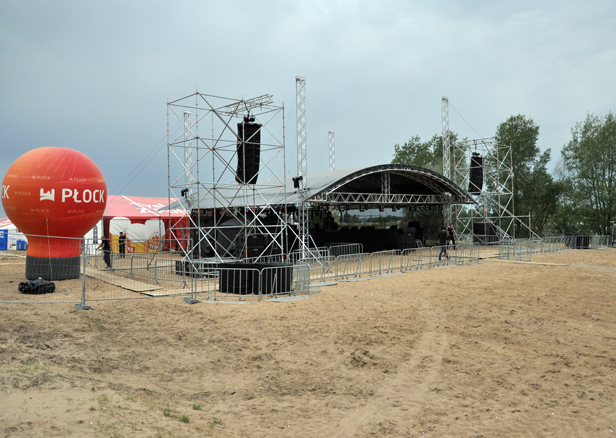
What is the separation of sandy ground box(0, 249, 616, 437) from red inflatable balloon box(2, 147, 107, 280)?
5.50m

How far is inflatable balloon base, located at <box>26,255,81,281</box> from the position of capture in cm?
1617

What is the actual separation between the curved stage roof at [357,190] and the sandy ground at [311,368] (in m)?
11.3

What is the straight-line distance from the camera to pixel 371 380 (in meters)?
7.24

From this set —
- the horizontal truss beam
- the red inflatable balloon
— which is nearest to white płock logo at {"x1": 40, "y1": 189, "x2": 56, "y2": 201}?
the red inflatable balloon

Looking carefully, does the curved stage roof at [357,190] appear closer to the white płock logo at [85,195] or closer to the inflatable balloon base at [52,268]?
the white płock logo at [85,195]

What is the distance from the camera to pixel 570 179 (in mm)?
44125

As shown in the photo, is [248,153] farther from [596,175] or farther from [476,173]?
[596,175]

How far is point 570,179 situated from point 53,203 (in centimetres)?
4471

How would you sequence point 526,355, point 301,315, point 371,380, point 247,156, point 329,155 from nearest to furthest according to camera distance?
point 371,380
point 526,355
point 301,315
point 247,156
point 329,155

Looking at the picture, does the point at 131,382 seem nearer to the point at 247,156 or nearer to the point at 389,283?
the point at 389,283

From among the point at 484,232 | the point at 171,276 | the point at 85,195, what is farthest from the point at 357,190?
the point at 85,195

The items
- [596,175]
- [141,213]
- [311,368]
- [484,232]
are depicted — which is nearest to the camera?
[311,368]

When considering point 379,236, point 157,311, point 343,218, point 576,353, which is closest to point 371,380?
point 576,353

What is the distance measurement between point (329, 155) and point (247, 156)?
24333 mm
